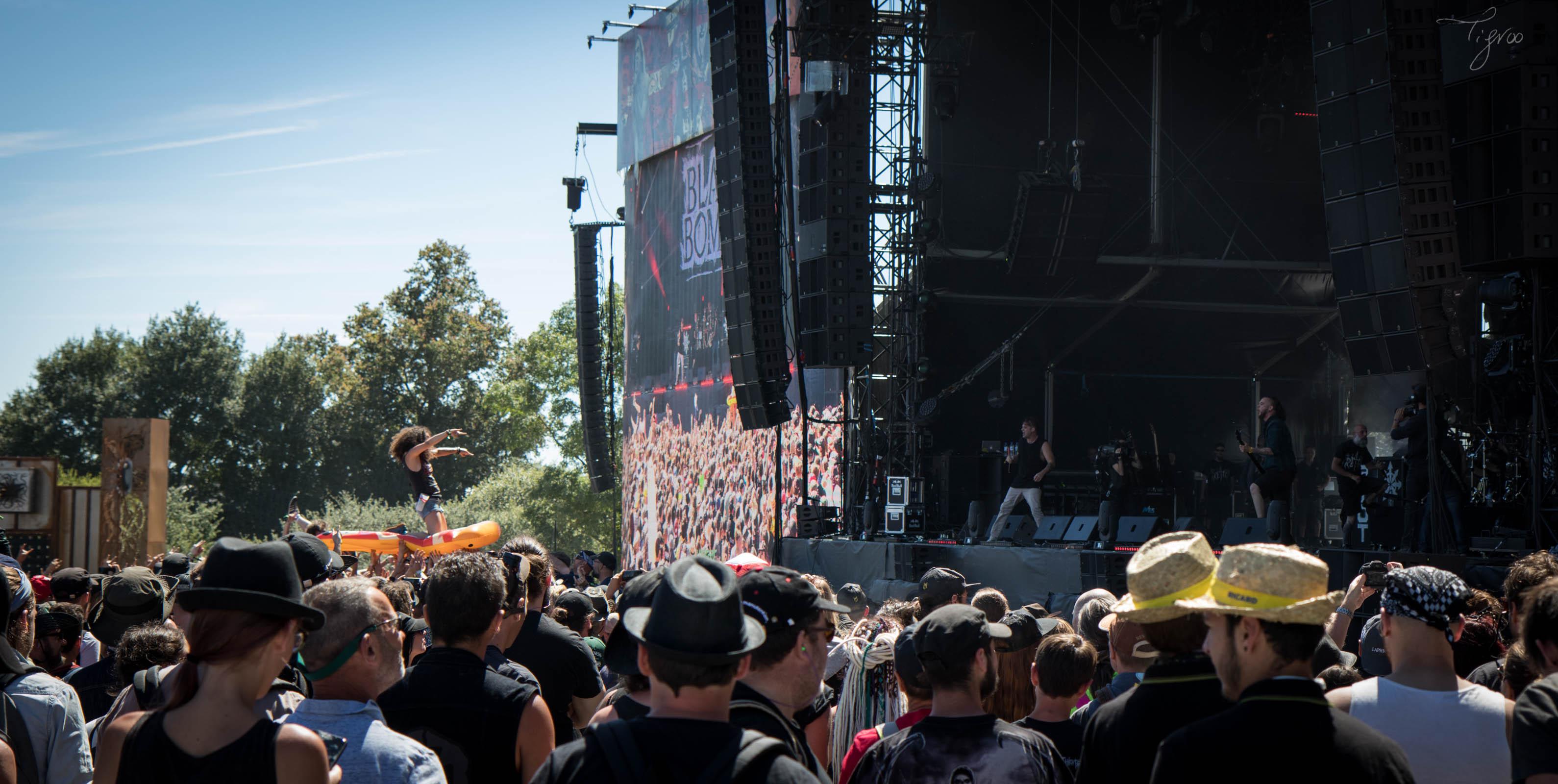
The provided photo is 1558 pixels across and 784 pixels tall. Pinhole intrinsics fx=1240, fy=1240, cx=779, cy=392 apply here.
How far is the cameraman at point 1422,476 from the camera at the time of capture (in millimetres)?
10211

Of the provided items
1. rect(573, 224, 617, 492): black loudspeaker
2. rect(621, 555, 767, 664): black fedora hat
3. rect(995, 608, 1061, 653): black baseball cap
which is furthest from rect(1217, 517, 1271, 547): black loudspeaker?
rect(573, 224, 617, 492): black loudspeaker

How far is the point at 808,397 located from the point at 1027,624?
15827 mm

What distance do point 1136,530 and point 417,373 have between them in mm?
43521

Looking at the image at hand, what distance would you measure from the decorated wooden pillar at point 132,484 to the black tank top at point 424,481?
36.7 feet

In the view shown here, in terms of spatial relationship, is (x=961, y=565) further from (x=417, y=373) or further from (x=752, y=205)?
(x=417, y=373)

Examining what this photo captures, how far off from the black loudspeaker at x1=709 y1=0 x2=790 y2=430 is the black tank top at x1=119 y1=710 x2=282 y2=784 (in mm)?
12307

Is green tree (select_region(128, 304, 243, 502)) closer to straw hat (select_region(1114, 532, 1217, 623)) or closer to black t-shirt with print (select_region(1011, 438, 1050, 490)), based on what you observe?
black t-shirt with print (select_region(1011, 438, 1050, 490))

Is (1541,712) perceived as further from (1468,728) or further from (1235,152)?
(1235,152)

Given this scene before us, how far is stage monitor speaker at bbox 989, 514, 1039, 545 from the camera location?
14625 mm

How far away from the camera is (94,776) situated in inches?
114

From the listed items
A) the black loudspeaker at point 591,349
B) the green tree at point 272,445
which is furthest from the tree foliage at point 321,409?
the black loudspeaker at point 591,349

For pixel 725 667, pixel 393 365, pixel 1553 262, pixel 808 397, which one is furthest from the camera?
pixel 393 365

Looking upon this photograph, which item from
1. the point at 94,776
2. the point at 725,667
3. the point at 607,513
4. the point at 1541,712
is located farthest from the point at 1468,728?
the point at 607,513

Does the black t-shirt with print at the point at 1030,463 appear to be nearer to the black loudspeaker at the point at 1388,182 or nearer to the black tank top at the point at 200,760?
the black loudspeaker at the point at 1388,182
